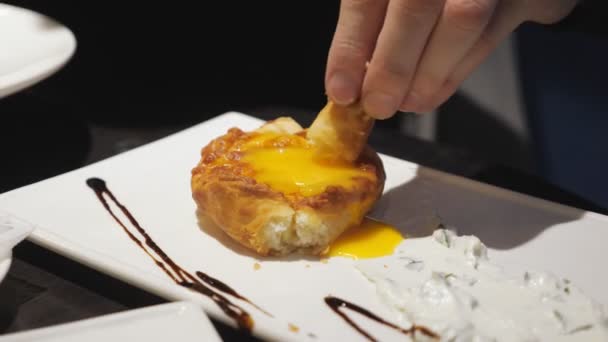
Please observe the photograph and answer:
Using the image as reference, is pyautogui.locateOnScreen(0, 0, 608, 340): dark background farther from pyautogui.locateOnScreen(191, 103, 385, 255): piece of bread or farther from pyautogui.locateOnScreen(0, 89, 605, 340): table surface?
pyautogui.locateOnScreen(191, 103, 385, 255): piece of bread

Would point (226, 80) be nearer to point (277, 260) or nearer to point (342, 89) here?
point (342, 89)

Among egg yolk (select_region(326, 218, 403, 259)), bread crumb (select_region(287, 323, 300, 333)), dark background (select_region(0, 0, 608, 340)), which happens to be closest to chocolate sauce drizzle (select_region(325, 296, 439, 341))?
bread crumb (select_region(287, 323, 300, 333))

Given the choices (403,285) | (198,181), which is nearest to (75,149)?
(198,181)

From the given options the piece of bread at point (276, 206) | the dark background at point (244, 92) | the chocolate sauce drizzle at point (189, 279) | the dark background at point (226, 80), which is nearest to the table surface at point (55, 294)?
the chocolate sauce drizzle at point (189, 279)

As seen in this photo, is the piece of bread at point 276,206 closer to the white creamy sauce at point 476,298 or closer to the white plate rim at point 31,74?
the white creamy sauce at point 476,298

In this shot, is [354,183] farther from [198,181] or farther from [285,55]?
[285,55]

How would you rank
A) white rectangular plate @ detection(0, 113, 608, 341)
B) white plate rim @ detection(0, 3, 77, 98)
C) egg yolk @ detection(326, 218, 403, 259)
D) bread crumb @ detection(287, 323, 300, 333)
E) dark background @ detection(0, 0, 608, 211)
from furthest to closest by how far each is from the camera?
1. dark background @ detection(0, 0, 608, 211)
2. white plate rim @ detection(0, 3, 77, 98)
3. egg yolk @ detection(326, 218, 403, 259)
4. white rectangular plate @ detection(0, 113, 608, 341)
5. bread crumb @ detection(287, 323, 300, 333)

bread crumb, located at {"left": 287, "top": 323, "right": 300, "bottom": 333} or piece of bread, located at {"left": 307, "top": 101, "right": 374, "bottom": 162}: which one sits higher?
piece of bread, located at {"left": 307, "top": 101, "right": 374, "bottom": 162}
